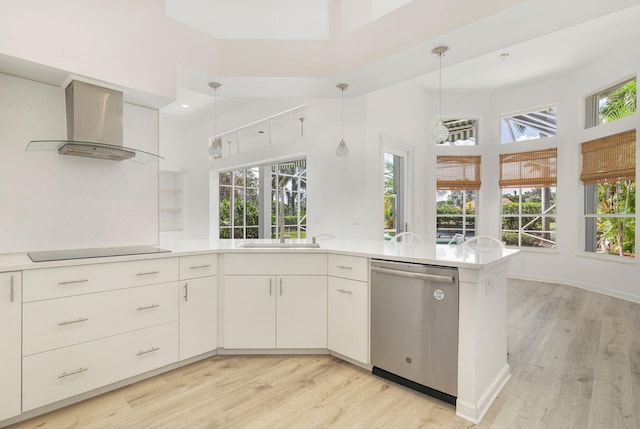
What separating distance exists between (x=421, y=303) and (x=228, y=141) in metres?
5.40

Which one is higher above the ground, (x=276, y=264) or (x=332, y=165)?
(x=332, y=165)

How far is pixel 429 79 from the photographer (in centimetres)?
549

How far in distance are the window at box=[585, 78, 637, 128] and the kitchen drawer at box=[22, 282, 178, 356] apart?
6299 millimetres

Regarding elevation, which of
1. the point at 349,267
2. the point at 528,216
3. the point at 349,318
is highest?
the point at 528,216

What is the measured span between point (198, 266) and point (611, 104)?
625 centimetres

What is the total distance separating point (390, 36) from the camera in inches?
98.7

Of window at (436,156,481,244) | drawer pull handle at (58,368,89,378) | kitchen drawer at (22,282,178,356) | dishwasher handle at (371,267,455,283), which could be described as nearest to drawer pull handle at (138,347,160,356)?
kitchen drawer at (22,282,178,356)

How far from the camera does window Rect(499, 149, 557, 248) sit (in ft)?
18.8

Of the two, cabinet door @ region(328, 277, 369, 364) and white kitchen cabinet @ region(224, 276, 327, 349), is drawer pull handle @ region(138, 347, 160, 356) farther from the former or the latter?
cabinet door @ region(328, 277, 369, 364)

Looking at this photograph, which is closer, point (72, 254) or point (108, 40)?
point (72, 254)

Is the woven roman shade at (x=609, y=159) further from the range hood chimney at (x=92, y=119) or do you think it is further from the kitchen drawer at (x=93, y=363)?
the range hood chimney at (x=92, y=119)

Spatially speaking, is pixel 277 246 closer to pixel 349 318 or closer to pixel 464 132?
pixel 349 318

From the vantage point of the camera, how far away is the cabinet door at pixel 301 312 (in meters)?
2.58

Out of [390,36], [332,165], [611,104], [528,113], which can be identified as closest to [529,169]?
[528,113]
